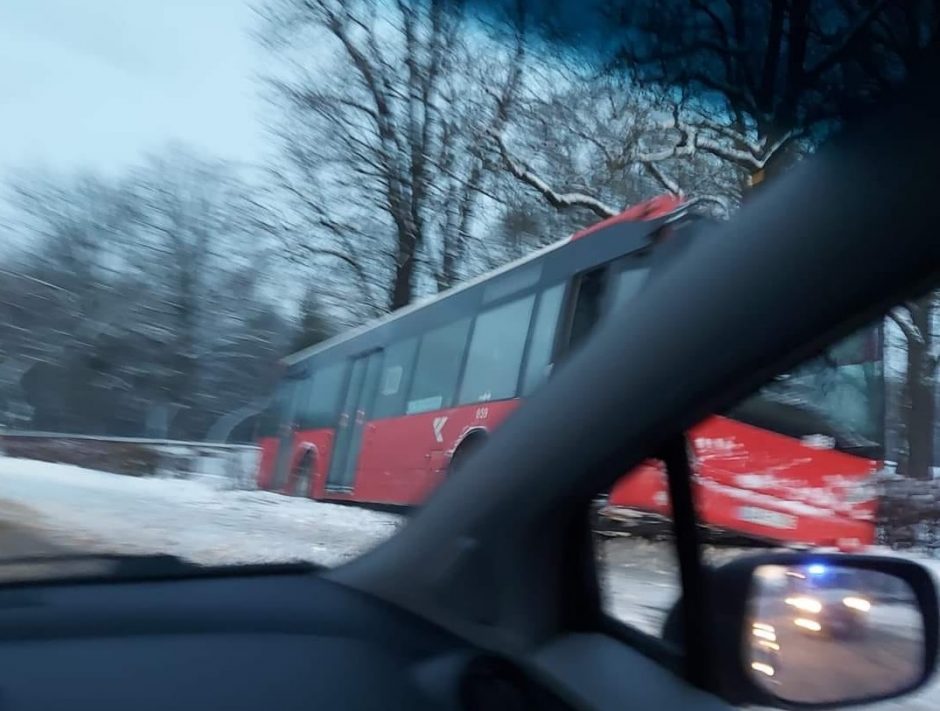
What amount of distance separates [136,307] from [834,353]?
95.3 inches

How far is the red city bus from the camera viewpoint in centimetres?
221

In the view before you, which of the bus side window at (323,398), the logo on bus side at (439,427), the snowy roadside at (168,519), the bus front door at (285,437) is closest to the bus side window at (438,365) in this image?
the bus side window at (323,398)

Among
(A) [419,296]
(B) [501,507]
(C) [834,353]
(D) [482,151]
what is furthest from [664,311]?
(A) [419,296]

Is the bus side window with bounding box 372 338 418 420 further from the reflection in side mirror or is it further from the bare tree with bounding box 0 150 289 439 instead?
the reflection in side mirror

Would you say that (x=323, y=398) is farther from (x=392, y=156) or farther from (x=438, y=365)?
(x=392, y=156)

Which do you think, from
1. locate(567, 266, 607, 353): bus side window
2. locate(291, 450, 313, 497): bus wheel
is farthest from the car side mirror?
locate(291, 450, 313, 497): bus wheel

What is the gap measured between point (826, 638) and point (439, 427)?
2.72 m

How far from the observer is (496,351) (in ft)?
18.6

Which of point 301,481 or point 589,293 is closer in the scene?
point 589,293

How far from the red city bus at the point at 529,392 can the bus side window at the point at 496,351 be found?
0.01 meters

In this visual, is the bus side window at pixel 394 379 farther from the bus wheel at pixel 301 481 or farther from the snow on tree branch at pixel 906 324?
the snow on tree branch at pixel 906 324

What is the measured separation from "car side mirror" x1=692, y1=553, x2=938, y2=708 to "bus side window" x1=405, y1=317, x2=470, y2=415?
12.9ft

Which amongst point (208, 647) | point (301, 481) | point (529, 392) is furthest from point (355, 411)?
point (208, 647)

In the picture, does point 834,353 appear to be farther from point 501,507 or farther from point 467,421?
point 467,421
